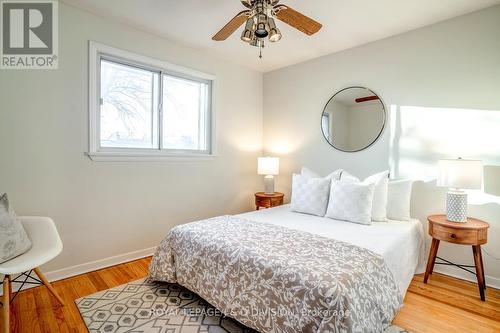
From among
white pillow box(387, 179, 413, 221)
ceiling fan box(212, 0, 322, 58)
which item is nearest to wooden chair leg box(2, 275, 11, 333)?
ceiling fan box(212, 0, 322, 58)

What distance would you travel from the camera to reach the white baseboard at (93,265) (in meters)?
2.38

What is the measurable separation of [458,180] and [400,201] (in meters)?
0.56

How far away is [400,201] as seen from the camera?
8.55ft

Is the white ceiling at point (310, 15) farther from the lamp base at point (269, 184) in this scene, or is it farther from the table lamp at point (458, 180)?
the lamp base at point (269, 184)

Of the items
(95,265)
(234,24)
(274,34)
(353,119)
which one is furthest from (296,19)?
(95,265)

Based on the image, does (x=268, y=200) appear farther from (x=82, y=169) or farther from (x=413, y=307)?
(x=82, y=169)

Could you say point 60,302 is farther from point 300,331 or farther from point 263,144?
point 263,144

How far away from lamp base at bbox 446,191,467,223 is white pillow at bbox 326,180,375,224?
62cm

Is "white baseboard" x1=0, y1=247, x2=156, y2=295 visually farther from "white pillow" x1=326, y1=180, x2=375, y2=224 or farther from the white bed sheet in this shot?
"white pillow" x1=326, y1=180, x2=375, y2=224

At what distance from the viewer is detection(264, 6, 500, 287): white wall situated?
2.33m

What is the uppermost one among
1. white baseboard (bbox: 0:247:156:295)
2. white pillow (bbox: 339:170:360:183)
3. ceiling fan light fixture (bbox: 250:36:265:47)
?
ceiling fan light fixture (bbox: 250:36:265:47)

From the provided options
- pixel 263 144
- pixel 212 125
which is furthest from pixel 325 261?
pixel 263 144

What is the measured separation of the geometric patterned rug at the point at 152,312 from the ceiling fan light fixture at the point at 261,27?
206 centimetres

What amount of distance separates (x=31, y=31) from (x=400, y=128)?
3675 mm
